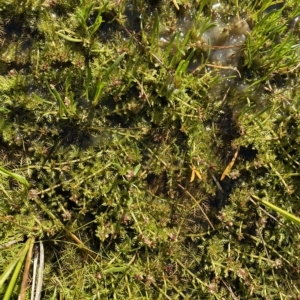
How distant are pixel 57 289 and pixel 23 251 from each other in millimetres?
440

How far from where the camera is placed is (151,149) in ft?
10.8

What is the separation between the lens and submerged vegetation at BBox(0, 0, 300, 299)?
10.3ft

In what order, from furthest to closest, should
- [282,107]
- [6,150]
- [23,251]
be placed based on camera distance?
[282,107]
[6,150]
[23,251]

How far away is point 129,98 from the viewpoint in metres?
3.26

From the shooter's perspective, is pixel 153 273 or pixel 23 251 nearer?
pixel 23 251

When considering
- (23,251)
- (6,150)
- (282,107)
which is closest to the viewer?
(23,251)

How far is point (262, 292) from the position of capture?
133 inches

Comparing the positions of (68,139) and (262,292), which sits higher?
(68,139)

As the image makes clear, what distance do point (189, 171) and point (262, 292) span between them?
3.70ft

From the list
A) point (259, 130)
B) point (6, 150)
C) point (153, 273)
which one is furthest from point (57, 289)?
point (259, 130)

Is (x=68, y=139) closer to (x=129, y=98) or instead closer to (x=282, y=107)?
(x=129, y=98)

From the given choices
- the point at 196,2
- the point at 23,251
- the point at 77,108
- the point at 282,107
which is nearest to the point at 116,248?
the point at 23,251

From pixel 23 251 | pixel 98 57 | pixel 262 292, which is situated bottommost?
pixel 262 292

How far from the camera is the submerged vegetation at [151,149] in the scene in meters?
3.15
